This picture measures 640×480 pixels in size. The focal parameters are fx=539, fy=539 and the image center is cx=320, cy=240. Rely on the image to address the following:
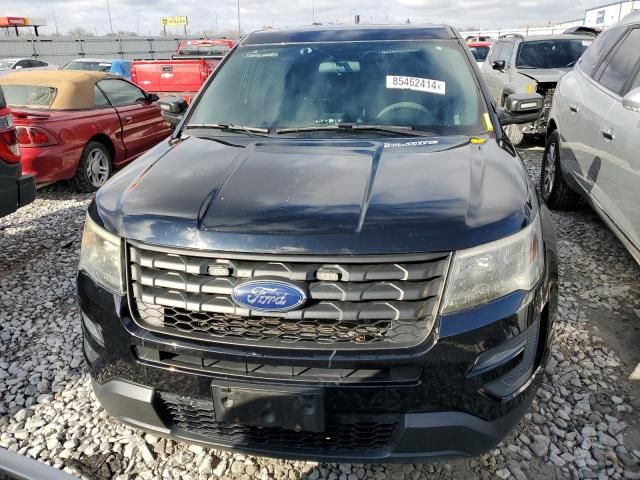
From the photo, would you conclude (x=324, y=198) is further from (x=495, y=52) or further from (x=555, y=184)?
(x=495, y=52)

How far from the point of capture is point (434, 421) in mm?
1809

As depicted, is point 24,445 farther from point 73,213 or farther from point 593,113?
point 593,113

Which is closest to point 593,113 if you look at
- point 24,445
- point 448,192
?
point 448,192

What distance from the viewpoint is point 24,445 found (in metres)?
2.51

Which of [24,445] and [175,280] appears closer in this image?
[175,280]

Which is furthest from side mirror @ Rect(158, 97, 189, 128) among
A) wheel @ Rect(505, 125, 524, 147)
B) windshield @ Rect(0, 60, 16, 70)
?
windshield @ Rect(0, 60, 16, 70)

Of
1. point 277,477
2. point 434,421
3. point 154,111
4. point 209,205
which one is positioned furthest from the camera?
point 154,111

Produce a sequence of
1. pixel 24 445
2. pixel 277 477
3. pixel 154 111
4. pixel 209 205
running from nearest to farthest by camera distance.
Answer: pixel 209 205 < pixel 277 477 < pixel 24 445 < pixel 154 111

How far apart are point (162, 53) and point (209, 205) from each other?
1329 inches

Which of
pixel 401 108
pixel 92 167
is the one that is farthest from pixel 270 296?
pixel 92 167

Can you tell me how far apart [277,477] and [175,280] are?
101 centimetres

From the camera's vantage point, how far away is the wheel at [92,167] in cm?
657

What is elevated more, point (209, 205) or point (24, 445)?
point (209, 205)

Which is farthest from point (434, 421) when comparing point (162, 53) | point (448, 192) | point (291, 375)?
point (162, 53)
